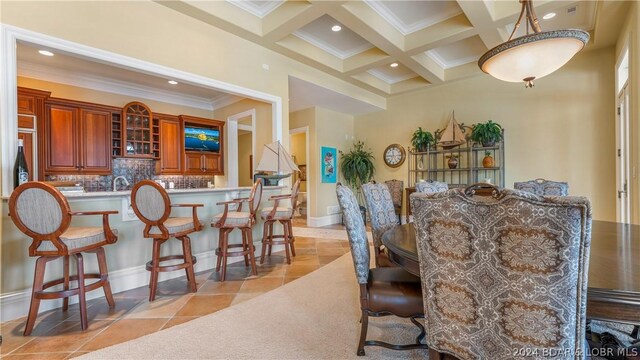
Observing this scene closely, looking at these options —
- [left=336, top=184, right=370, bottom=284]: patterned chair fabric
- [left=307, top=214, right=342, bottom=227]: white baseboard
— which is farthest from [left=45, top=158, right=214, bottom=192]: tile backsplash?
[left=336, top=184, right=370, bottom=284]: patterned chair fabric

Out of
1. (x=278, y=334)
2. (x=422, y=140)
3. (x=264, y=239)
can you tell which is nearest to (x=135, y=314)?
(x=278, y=334)

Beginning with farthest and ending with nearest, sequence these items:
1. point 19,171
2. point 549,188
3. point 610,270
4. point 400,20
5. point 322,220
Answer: point 322,220
point 400,20
point 549,188
point 19,171
point 610,270

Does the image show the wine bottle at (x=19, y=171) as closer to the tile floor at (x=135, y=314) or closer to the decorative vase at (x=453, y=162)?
the tile floor at (x=135, y=314)

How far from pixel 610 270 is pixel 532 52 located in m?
1.67

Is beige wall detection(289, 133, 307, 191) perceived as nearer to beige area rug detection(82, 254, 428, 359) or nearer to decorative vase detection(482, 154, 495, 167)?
decorative vase detection(482, 154, 495, 167)

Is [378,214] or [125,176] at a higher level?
[125,176]

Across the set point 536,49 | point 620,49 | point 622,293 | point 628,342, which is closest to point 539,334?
point 622,293

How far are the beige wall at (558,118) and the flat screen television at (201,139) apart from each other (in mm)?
4705

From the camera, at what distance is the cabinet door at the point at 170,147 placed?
5.31 m

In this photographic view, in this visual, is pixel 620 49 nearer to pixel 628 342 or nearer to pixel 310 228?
pixel 628 342

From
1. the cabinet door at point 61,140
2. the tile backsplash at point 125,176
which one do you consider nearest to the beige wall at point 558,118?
the tile backsplash at point 125,176

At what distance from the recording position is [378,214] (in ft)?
7.97

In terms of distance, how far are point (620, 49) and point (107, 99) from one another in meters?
7.79

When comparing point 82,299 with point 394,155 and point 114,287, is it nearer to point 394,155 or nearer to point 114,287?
point 114,287
